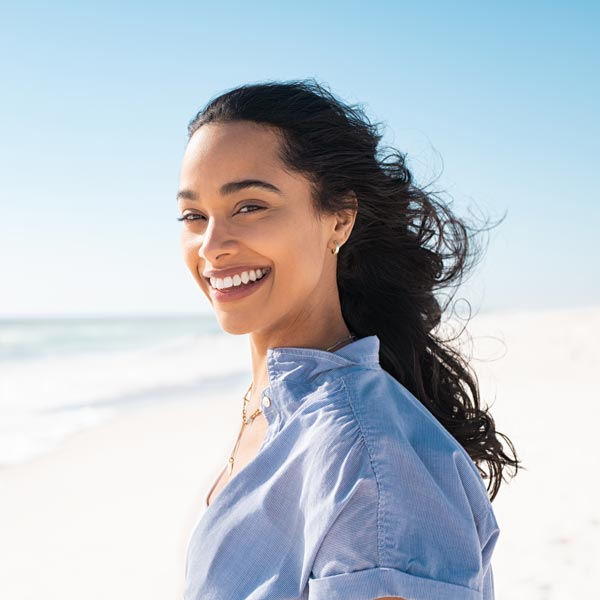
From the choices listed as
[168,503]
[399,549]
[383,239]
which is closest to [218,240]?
[383,239]

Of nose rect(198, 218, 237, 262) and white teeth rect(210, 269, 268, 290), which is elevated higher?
nose rect(198, 218, 237, 262)

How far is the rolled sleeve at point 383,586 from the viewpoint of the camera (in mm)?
1339

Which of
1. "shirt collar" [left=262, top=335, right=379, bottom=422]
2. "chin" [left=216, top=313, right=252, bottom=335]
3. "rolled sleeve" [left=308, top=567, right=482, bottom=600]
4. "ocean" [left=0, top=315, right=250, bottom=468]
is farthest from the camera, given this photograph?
"ocean" [left=0, top=315, right=250, bottom=468]

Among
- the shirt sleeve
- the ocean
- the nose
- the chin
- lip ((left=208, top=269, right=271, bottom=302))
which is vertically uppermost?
the ocean

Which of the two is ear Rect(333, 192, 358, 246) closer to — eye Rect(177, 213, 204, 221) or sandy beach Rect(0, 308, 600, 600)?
eye Rect(177, 213, 204, 221)

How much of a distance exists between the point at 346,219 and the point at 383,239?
28 cm

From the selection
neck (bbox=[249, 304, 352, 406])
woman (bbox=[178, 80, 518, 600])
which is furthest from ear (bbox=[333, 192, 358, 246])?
neck (bbox=[249, 304, 352, 406])

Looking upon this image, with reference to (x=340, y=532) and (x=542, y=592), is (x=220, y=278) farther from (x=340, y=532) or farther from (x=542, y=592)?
(x=542, y=592)

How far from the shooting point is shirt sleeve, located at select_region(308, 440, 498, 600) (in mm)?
1348

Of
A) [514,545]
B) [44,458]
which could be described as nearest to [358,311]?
[514,545]

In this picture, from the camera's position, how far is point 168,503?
255 inches

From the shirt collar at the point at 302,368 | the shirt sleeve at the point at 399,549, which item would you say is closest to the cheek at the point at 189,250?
the shirt collar at the point at 302,368

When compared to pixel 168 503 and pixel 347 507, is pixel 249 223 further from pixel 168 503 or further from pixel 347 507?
pixel 168 503

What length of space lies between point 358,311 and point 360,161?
457mm
